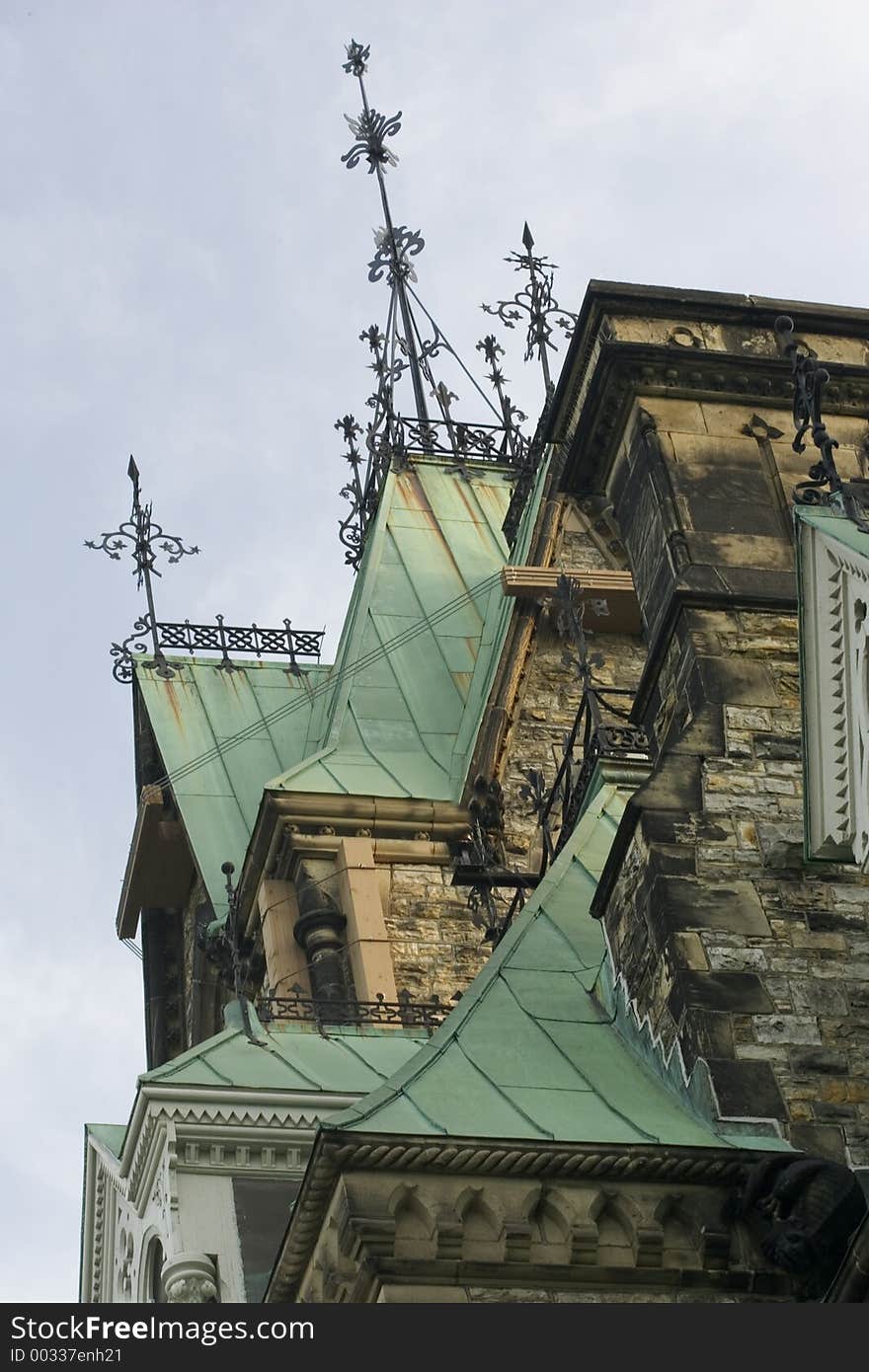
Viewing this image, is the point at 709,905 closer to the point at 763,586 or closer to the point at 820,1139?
the point at 820,1139

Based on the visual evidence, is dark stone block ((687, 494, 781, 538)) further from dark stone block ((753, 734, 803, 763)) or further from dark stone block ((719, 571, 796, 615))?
dark stone block ((753, 734, 803, 763))

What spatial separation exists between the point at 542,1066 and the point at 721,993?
1.02 meters

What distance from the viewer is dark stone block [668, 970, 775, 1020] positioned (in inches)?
625

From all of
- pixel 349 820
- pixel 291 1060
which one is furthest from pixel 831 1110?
pixel 349 820

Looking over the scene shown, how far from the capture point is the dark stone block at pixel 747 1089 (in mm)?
15391

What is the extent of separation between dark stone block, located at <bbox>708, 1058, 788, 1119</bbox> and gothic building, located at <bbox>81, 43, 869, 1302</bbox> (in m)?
0.02

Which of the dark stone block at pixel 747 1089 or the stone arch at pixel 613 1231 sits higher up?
the dark stone block at pixel 747 1089

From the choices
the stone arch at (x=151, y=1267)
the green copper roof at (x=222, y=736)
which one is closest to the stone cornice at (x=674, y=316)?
the stone arch at (x=151, y=1267)

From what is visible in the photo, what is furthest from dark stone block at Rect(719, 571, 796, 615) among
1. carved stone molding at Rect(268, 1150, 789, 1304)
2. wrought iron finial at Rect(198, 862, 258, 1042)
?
wrought iron finial at Rect(198, 862, 258, 1042)

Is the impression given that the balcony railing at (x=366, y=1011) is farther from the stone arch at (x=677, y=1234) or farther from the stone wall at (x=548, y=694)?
the stone arch at (x=677, y=1234)

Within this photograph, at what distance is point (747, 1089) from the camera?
610 inches

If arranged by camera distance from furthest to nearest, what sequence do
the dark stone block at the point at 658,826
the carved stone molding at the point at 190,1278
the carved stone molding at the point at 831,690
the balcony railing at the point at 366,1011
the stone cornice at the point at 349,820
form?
1. the stone cornice at the point at 349,820
2. the balcony railing at the point at 366,1011
3. the carved stone molding at the point at 190,1278
4. the dark stone block at the point at 658,826
5. the carved stone molding at the point at 831,690

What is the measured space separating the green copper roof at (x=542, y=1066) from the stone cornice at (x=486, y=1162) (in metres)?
0.10

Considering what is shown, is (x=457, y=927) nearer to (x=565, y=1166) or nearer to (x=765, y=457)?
(x=765, y=457)
